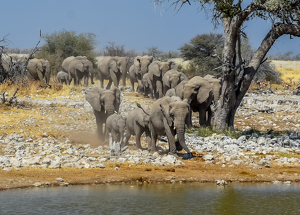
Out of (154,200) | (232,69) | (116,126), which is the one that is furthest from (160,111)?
(232,69)

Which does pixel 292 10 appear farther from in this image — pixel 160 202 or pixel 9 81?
pixel 9 81

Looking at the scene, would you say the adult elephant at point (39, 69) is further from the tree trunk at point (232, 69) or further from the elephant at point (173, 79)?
the tree trunk at point (232, 69)

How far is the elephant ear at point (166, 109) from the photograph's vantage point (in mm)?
11109

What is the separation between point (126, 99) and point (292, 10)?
33.6 feet

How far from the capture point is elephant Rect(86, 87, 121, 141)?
46.9 feet

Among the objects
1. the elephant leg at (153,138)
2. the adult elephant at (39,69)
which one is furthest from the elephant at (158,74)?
the elephant leg at (153,138)

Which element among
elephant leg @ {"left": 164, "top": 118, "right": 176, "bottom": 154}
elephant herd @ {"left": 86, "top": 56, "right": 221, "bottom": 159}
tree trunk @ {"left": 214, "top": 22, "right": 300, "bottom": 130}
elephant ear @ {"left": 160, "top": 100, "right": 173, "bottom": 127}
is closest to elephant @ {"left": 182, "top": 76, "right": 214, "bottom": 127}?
elephant herd @ {"left": 86, "top": 56, "right": 221, "bottom": 159}

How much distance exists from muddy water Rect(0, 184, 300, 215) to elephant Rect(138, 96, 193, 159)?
197cm

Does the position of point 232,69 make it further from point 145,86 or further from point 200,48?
point 200,48

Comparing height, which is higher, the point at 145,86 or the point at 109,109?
the point at 145,86

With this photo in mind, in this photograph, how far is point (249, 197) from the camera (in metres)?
8.30

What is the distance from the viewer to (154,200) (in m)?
7.93

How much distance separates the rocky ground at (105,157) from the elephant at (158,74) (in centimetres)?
574

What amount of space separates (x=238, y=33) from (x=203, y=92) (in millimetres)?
2839
